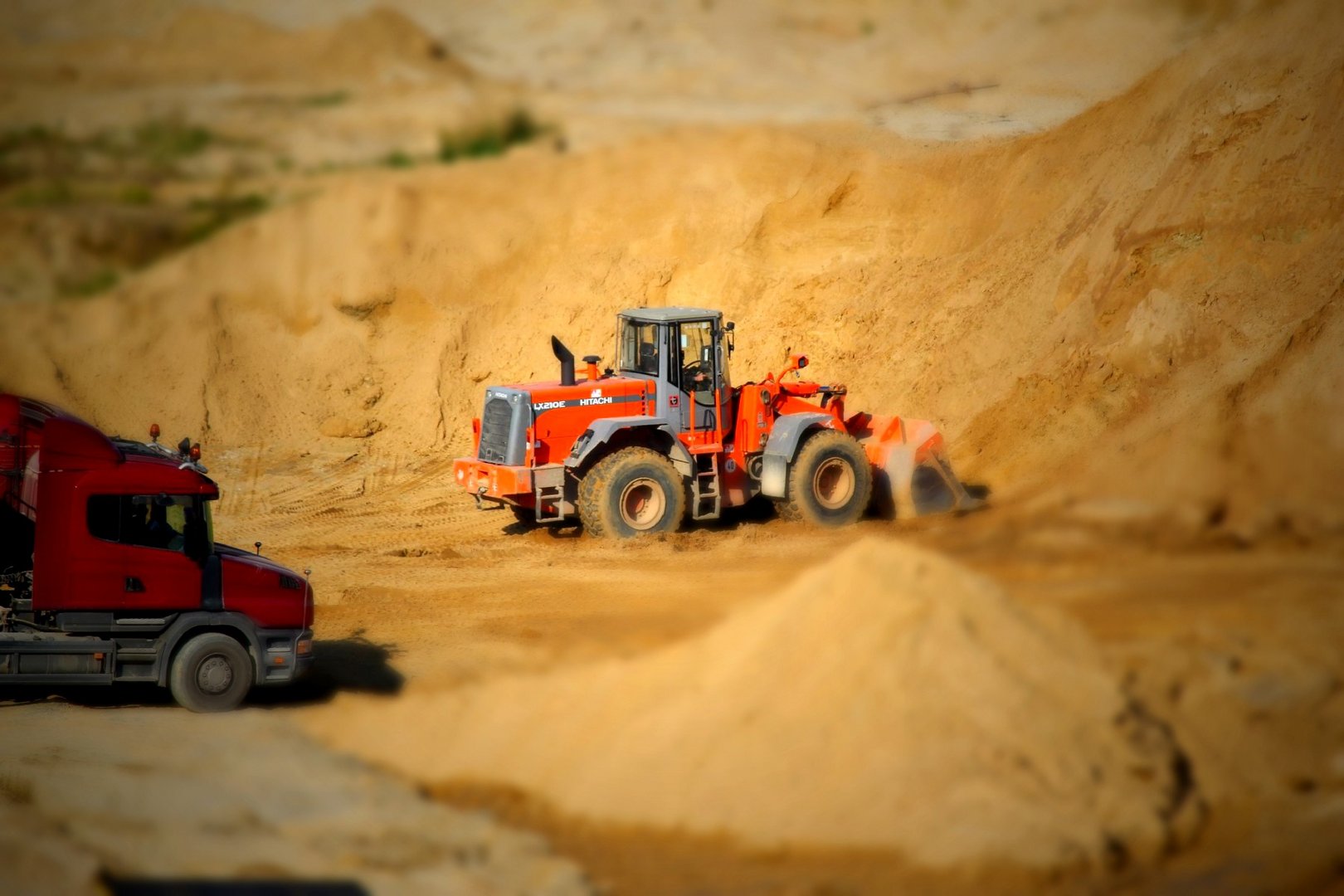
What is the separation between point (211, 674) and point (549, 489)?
582 cm

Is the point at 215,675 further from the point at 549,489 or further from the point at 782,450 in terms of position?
the point at 782,450

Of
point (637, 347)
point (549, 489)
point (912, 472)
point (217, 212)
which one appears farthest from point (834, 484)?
point (217, 212)

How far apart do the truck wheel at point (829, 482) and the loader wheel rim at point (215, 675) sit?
24.9ft

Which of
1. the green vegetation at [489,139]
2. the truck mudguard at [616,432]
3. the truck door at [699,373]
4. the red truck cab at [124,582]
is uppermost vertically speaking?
the green vegetation at [489,139]

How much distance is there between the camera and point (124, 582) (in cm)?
1175

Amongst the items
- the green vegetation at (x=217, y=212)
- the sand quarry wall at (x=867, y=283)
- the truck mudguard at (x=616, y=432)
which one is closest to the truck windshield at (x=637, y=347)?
the truck mudguard at (x=616, y=432)

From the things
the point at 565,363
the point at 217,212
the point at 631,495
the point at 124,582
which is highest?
the point at 217,212

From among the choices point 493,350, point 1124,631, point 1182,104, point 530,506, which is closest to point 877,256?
point 1182,104

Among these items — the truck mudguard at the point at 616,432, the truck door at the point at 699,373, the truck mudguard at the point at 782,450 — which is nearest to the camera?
the truck mudguard at the point at 616,432

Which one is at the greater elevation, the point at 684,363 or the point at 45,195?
the point at 45,195

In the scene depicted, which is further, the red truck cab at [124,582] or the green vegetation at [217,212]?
the green vegetation at [217,212]

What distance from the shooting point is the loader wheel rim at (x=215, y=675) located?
1206 centimetres

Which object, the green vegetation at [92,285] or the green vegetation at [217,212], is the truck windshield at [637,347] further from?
the green vegetation at [92,285]

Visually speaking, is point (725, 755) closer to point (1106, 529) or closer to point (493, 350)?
point (1106, 529)
